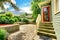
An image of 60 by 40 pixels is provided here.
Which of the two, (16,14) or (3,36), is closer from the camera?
(3,36)

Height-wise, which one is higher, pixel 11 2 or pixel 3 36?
pixel 11 2

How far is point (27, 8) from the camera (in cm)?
1584

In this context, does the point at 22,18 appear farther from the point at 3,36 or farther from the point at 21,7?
the point at 3,36

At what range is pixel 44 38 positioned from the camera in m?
9.25

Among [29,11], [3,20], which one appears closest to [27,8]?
[29,11]

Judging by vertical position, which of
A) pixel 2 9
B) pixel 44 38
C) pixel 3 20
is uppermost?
pixel 2 9

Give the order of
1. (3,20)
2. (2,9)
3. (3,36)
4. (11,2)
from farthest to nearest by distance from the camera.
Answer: (11,2), (2,9), (3,20), (3,36)

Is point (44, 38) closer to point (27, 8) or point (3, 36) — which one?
point (3, 36)

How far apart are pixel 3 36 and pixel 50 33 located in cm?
288

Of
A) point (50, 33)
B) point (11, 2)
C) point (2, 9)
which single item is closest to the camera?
point (50, 33)

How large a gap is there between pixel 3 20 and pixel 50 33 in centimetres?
526

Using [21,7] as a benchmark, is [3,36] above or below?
below

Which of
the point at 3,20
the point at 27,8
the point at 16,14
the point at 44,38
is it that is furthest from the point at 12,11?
the point at 44,38

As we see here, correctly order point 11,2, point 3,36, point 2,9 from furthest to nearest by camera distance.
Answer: point 11,2
point 2,9
point 3,36
